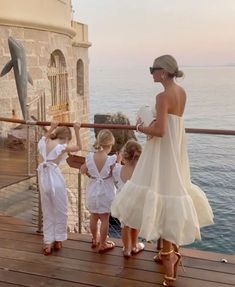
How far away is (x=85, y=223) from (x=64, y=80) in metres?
4.20

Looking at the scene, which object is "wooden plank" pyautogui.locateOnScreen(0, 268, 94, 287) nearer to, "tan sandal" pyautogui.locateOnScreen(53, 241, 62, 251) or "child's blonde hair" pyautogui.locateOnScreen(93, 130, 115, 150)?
"tan sandal" pyautogui.locateOnScreen(53, 241, 62, 251)

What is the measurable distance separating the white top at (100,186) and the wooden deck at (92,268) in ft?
1.33

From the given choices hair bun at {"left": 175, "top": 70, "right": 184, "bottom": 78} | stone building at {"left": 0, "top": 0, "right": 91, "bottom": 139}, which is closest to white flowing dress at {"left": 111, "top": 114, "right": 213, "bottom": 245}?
hair bun at {"left": 175, "top": 70, "right": 184, "bottom": 78}

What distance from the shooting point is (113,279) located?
343 cm

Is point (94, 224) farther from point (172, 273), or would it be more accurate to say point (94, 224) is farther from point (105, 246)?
point (172, 273)

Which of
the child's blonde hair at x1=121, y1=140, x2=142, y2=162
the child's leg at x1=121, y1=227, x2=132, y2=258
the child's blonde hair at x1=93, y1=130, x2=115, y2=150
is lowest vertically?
the child's leg at x1=121, y1=227, x2=132, y2=258

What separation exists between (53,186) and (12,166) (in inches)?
174

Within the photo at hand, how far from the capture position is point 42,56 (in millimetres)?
11148

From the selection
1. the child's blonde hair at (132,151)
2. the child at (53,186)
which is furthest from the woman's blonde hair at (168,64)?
the child at (53,186)

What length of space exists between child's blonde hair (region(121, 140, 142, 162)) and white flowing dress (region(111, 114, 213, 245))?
384 mm

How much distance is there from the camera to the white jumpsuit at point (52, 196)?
395cm

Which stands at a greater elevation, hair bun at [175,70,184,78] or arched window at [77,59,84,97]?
arched window at [77,59,84,97]

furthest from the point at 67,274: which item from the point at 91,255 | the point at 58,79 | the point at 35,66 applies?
the point at 58,79

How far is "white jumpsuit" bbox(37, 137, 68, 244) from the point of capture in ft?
12.9
